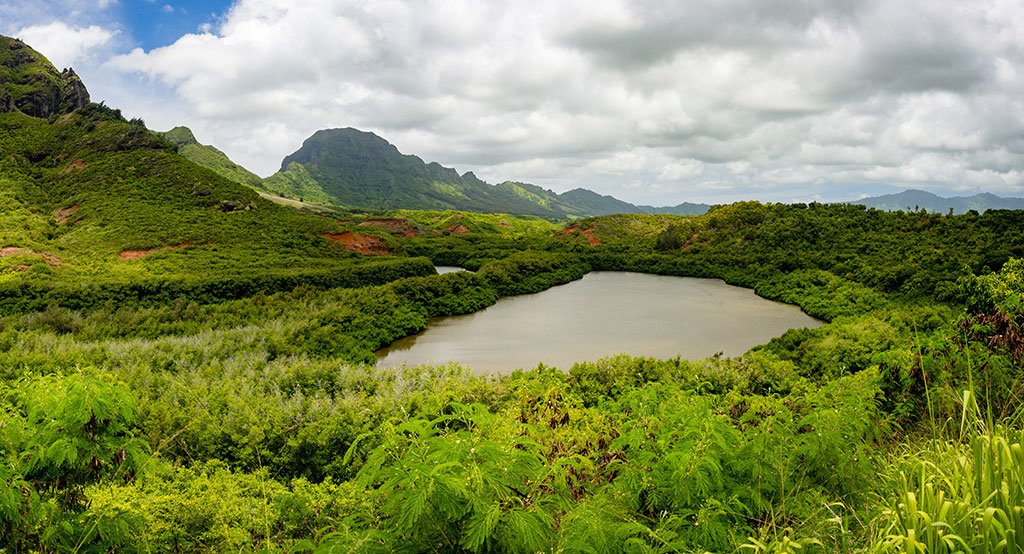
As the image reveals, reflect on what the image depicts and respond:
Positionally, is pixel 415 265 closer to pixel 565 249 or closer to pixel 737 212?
pixel 565 249

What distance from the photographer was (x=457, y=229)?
66.7 meters

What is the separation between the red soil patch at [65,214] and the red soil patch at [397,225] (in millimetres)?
28258

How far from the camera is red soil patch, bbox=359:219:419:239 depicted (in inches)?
2288

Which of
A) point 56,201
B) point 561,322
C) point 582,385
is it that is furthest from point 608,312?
point 56,201

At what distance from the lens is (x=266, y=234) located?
3241 cm

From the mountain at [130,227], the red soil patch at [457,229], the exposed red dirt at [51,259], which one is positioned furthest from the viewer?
the red soil patch at [457,229]

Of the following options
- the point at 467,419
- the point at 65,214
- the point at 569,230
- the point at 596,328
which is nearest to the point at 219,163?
the point at 65,214

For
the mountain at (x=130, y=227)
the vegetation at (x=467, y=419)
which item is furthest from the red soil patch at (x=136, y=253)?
the vegetation at (x=467, y=419)

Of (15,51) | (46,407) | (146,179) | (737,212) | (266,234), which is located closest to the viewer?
(46,407)

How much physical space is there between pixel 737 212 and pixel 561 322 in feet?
109

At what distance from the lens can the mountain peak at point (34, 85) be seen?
58531 millimetres

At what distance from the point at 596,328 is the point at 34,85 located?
89393mm

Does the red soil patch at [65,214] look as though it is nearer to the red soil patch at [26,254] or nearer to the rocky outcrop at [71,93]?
the red soil patch at [26,254]

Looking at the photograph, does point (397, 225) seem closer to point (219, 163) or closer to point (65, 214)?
point (65, 214)
